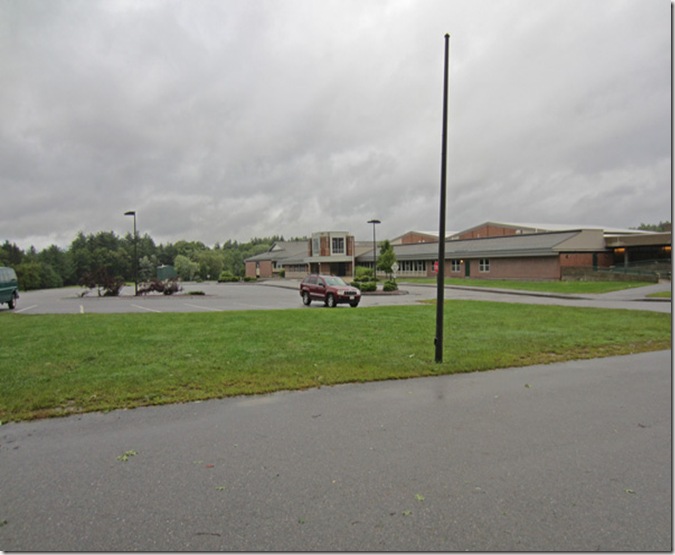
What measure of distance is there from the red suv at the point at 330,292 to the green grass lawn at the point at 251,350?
24.5 feet

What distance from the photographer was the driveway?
2.85 meters

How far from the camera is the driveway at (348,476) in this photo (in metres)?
2.85

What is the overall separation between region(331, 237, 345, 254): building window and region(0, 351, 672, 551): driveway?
65.5 m

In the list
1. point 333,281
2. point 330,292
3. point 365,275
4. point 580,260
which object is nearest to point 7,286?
point 330,292

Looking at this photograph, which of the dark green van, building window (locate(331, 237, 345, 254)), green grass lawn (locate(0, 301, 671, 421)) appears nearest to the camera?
green grass lawn (locate(0, 301, 671, 421))

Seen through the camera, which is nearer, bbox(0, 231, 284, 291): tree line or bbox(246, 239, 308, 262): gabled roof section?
bbox(0, 231, 284, 291): tree line

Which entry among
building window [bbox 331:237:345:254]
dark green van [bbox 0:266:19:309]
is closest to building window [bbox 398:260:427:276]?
building window [bbox 331:237:345:254]

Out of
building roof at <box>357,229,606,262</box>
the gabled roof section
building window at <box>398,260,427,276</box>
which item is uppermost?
the gabled roof section

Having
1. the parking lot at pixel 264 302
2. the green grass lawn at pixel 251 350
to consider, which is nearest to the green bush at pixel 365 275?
the parking lot at pixel 264 302

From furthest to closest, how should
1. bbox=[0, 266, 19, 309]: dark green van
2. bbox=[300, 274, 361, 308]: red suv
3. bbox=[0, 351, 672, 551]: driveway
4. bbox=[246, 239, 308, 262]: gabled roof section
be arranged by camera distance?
1. bbox=[246, 239, 308, 262]: gabled roof section
2. bbox=[300, 274, 361, 308]: red suv
3. bbox=[0, 266, 19, 309]: dark green van
4. bbox=[0, 351, 672, 551]: driveway

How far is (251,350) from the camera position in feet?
29.6

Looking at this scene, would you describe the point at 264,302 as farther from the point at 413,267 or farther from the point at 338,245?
the point at 338,245

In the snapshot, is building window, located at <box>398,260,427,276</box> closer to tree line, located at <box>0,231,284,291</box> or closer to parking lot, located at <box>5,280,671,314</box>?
parking lot, located at <box>5,280,671,314</box>

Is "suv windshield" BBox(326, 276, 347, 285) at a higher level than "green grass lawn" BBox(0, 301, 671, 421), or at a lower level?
higher
